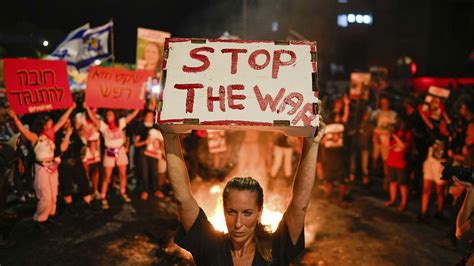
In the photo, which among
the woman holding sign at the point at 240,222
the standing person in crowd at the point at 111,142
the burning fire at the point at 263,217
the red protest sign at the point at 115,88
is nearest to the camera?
the woman holding sign at the point at 240,222

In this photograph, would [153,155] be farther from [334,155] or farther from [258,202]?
[258,202]

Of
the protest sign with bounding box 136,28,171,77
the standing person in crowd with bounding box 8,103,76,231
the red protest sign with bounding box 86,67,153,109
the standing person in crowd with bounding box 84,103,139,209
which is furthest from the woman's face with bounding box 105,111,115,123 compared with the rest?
the protest sign with bounding box 136,28,171,77

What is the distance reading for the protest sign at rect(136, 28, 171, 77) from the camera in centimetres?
1043

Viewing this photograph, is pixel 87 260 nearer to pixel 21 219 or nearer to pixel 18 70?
pixel 21 219

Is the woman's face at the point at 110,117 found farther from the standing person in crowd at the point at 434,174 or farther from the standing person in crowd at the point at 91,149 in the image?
the standing person in crowd at the point at 434,174

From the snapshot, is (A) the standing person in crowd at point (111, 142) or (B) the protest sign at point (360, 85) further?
(B) the protest sign at point (360, 85)

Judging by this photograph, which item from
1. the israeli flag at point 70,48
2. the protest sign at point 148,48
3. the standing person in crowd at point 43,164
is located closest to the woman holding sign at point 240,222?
the standing person in crowd at point 43,164

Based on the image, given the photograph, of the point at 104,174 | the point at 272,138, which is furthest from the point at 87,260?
the point at 272,138

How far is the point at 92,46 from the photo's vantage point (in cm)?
1040

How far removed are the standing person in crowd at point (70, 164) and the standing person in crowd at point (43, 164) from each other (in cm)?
60

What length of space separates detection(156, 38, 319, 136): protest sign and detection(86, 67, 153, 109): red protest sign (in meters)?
6.13

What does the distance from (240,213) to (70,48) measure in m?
9.56

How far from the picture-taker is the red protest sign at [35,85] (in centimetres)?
641

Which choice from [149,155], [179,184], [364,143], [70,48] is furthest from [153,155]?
[179,184]
